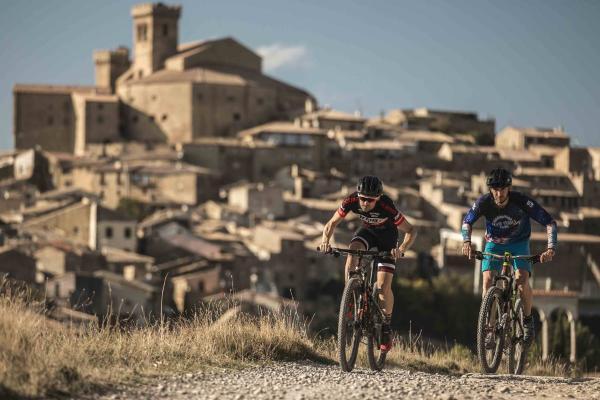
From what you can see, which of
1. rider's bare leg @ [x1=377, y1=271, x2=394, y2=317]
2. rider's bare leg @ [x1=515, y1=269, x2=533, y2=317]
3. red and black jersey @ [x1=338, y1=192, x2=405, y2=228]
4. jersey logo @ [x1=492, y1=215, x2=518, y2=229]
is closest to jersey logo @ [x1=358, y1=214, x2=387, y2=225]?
red and black jersey @ [x1=338, y1=192, x2=405, y2=228]

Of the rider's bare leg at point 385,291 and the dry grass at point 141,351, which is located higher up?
the rider's bare leg at point 385,291

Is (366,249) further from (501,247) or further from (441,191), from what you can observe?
(441,191)

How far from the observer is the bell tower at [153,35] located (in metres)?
75.5

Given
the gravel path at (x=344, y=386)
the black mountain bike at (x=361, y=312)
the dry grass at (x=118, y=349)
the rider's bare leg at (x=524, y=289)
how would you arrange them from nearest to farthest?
the dry grass at (x=118, y=349), the gravel path at (x=344, y=386), the black mountain bike at (x=361, y=312), the rider's bare leg at (x=524, y=289)

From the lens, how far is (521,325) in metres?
8.73

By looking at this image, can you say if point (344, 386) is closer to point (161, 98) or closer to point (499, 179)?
point (499, 179)

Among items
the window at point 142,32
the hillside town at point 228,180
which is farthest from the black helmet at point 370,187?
the window at point 142,32

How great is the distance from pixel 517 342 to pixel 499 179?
1.22 m

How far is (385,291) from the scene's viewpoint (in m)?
8.36

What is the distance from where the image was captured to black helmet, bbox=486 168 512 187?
8.50 metres

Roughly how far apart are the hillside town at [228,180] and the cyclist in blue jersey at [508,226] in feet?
75.1

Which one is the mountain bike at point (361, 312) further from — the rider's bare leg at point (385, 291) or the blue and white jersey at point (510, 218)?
the blue and white jersey at point (510, 218)

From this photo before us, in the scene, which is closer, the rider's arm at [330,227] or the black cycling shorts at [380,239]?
the rider's arm at [330,227]

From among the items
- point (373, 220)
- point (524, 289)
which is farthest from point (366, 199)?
A: point (524, 289)
